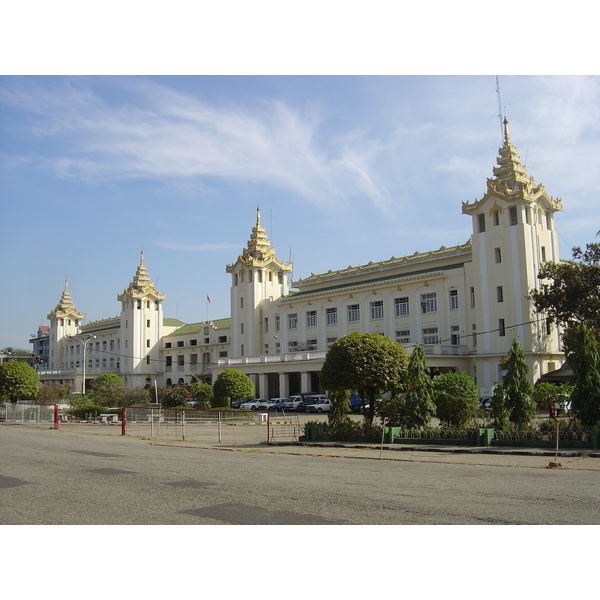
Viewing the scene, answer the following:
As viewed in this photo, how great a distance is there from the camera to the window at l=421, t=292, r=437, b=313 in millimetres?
54938

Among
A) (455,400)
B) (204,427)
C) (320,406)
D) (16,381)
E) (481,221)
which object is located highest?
(481,221)

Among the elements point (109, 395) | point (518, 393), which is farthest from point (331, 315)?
point (518, 393)

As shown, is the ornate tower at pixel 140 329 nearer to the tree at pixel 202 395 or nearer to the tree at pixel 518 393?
the tree at pixel 202 395

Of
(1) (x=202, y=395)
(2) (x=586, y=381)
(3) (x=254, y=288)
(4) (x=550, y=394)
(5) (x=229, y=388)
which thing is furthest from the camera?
(3) (x=254, y=288)

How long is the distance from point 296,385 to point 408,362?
139 feet

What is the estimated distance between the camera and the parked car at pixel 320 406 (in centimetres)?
4762

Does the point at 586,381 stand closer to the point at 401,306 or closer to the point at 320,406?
the point at 320,406

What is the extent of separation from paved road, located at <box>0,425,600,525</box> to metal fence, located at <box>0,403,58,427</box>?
21499mm

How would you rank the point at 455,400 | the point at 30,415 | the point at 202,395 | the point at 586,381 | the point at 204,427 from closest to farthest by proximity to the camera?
1. the point at 586,381
2. the point at 455,400
3. the point at 204,427
4. the point at 30,415
5. the point at 202,395

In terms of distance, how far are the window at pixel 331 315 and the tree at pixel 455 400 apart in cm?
4055

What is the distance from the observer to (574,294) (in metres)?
41.1

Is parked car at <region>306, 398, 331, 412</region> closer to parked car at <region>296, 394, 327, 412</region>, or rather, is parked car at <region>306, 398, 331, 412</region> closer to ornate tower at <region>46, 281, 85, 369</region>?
parked car at <region>296, 394, 327, 412</region>

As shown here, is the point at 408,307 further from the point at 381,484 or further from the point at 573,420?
the point at 381,484

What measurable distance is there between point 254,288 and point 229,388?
26.0 metres
